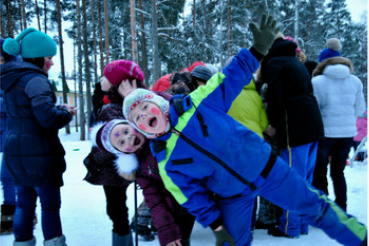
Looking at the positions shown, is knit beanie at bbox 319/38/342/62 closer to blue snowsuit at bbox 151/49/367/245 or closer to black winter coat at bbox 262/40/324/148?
black winter coat at bbox 262/40/324/148

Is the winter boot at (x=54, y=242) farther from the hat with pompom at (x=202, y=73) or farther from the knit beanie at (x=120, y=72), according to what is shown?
the hat with pompom at (x=202, y=73)

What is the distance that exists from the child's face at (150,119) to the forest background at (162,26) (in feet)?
28.6

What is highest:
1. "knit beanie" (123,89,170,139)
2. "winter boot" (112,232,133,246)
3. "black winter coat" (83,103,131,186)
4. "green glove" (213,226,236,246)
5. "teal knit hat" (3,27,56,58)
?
"teal knit hat" (3,27,56,58)

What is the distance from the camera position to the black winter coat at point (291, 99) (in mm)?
2320

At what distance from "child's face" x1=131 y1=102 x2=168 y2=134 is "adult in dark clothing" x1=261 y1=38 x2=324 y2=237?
1.24 metres

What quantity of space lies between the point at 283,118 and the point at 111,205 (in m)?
1.64

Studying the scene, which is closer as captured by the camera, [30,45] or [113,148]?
[113,148]

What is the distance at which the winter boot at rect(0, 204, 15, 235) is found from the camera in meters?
2.65

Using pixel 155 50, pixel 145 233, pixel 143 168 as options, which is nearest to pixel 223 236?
pixel 143 168

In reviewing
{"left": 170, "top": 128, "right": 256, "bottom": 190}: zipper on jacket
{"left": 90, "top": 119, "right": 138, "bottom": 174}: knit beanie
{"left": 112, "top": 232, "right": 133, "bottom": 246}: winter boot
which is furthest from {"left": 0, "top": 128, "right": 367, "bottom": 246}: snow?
{"left": 170, "top": 128, "right": 256, "bottom": 190}: zipper on jacket

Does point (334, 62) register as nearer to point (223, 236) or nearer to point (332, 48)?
point (332, 48)

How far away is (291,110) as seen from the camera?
2336mm

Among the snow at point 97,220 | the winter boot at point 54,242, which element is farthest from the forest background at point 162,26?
the winter boot at point 54,242

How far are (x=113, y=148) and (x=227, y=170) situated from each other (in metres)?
0.75
